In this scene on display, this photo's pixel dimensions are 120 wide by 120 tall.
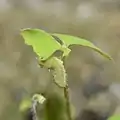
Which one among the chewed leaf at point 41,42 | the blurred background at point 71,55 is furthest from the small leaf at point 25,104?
the chewed leaf at point 41,42

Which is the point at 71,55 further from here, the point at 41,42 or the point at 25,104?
the point at 41,42

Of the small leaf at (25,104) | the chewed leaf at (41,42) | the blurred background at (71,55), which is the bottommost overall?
the small leaf at (25,104)

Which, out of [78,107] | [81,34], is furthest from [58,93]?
[81,34]

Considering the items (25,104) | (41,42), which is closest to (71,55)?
(25,104)

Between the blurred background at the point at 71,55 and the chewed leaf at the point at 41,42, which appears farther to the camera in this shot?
the blurred background at the point at 71,55

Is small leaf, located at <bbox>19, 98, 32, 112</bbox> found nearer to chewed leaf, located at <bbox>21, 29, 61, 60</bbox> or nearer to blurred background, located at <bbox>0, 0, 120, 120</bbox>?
blurred background, located at <bbox>0, 0, 120, 120</bbox>

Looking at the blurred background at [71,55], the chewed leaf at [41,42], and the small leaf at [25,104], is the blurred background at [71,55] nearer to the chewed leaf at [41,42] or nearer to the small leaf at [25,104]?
the small leaf at [25,104]
